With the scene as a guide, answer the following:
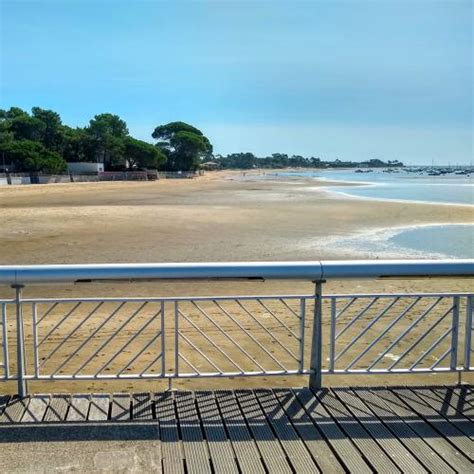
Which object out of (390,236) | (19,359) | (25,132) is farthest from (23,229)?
(25,132)

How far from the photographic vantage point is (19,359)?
4.07 m

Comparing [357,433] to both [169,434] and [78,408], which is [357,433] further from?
[78,408]

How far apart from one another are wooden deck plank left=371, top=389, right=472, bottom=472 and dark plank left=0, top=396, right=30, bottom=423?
269cm

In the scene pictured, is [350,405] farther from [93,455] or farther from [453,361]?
[93,455]

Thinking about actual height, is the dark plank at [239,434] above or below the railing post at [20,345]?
below

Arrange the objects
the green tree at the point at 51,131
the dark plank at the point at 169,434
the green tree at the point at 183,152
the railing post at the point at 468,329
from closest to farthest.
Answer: the dark plank at the point at 169,434 → the railing post at the point at 468,329 → the green tree at the point at 51,131 → the green tree at the point at 183,152

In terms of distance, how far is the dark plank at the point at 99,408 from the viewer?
12.5 feet

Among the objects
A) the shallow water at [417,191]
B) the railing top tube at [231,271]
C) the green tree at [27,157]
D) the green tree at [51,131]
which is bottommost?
the shallow water at [417,191]

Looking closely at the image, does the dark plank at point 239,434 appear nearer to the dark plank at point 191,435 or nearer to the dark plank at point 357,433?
the dark plank at point 191,435

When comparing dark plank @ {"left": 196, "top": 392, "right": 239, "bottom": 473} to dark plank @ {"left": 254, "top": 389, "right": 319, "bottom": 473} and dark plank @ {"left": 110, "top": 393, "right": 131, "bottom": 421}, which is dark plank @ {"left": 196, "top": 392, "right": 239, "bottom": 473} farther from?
dark plank @ {"left": 110, "top": 393, "right": 131, "bottom": 421}

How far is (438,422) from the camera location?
148 inches

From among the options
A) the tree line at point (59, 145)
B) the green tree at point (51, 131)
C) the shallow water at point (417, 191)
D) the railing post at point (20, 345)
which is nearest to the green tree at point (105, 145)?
the tree line at point (59, 145)

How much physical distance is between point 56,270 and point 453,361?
3.25m

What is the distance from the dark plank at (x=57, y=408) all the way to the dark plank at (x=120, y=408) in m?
0.34
